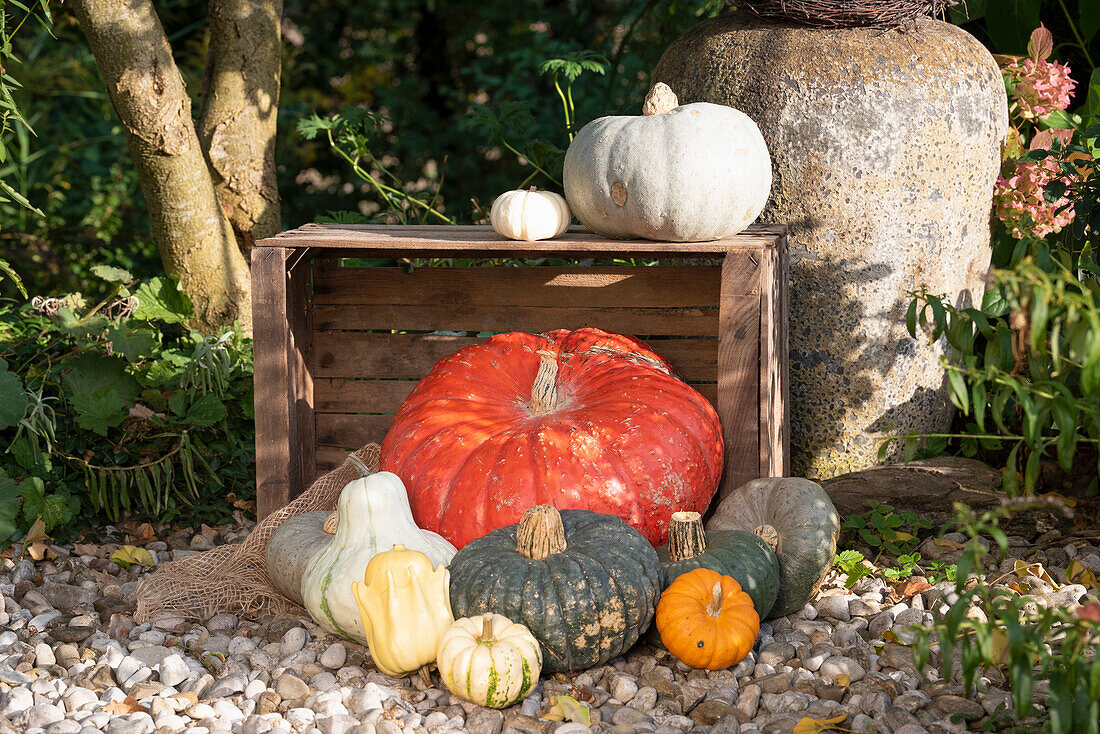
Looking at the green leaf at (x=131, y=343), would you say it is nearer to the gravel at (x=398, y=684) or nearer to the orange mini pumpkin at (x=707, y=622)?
the gravel at (x=398, y=684)

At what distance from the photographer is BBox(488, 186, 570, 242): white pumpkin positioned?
268 centimetres

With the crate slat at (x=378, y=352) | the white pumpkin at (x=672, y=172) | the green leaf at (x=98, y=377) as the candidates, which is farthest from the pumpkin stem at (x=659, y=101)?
the green leaf at (x=98, y=377)

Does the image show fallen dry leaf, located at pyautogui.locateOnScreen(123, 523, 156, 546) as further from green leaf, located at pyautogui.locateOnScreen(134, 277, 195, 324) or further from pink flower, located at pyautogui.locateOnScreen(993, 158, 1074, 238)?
pink flower, located at pyautogui.locateOnScreen(993, 158, 1074, 238)

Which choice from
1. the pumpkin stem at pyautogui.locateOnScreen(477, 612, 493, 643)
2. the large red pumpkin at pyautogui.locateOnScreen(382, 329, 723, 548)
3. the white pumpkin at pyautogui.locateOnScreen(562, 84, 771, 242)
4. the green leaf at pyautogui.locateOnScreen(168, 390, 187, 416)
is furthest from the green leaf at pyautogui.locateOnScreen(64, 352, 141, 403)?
the pumpkin stem at pyautogui.locateOnScreen(477, 612, 493, 643)

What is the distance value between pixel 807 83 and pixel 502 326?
1.20 meters

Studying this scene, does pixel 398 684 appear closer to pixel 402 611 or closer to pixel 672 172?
pixel 402 611

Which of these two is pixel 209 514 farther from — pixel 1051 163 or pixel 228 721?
pixel 1051 163

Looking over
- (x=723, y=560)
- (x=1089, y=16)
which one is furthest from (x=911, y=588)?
(x=1089, y=16)

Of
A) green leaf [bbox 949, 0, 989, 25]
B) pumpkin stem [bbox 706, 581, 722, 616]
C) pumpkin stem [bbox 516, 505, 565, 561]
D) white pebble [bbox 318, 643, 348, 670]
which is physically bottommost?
white pebble [bbox 318, 643, 348, 670]

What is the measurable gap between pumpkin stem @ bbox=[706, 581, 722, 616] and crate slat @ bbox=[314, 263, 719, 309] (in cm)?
120

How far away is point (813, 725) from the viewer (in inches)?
73.7

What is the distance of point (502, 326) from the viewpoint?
10.6ft

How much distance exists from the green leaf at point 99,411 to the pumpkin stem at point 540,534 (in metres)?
1.53

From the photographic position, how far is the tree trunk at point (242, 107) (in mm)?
3709
